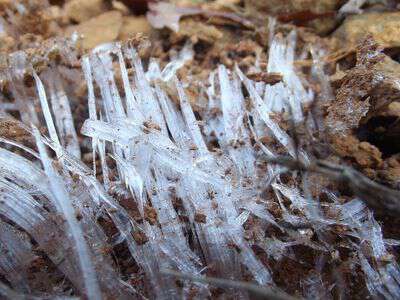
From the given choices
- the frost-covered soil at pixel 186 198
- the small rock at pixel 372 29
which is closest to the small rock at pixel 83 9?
the frost-covered soil at pixel 186 198

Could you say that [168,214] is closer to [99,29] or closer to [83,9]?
[99,29]

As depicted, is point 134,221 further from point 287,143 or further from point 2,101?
point 2,101

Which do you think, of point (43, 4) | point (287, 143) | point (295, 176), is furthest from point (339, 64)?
point (43, 4)

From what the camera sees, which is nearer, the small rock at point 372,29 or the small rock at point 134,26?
the small rock at point 372,29

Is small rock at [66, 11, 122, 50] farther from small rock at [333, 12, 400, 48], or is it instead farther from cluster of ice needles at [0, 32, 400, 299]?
small rock at [333, 12, 400, 48]

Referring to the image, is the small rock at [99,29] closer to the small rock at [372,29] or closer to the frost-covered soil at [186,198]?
the frost-covered soil at [186,198]

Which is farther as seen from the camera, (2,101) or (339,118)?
(2,101)

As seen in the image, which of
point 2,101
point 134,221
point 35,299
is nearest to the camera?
point 35,299
